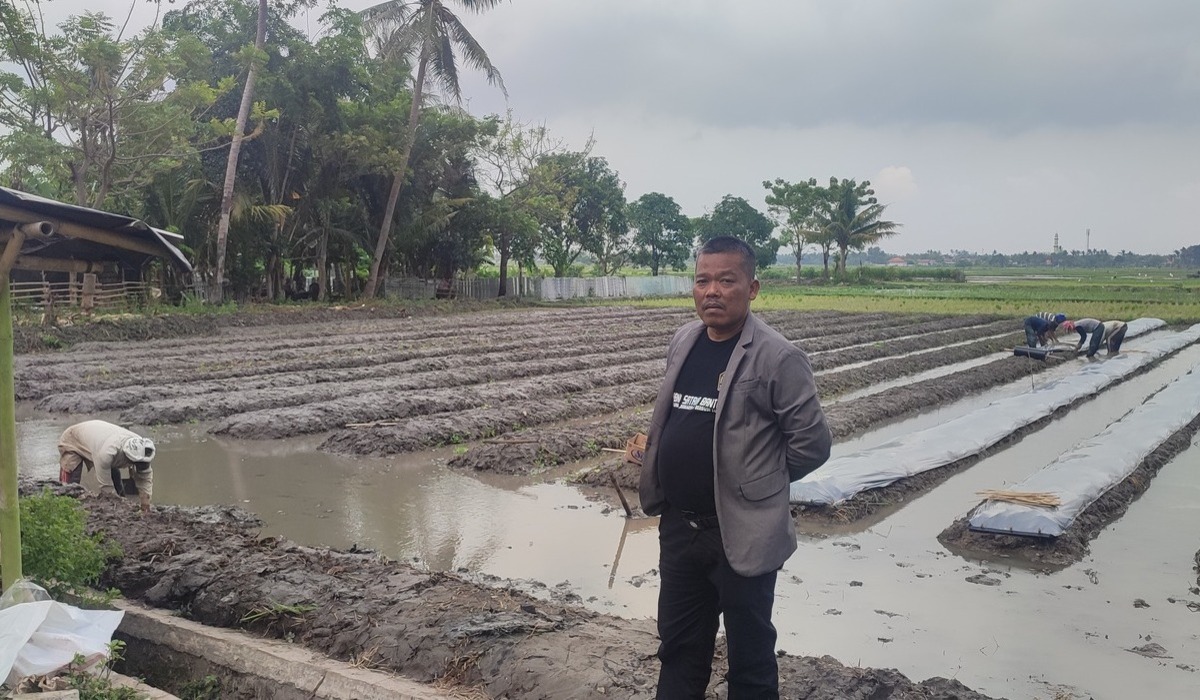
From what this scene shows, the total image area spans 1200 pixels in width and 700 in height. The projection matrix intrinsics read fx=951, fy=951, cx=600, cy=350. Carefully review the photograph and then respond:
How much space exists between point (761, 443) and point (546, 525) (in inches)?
177

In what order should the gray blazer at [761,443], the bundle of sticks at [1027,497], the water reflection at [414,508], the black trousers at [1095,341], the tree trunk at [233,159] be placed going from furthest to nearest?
1. the tree trunk at [233,159]
2. the black trousers at [1095,341]
3. the bundle of sticks at [1027,497]
4. the water reflection at [414,508]
5. the gray blazer at [761,443]

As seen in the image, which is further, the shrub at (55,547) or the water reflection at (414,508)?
the water reflection at (414,508)

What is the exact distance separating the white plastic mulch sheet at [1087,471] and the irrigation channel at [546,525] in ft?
0.98

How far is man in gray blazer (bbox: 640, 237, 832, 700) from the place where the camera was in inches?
111

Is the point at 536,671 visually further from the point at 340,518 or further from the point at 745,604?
the point at 340,518

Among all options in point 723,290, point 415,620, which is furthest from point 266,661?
point 723,290

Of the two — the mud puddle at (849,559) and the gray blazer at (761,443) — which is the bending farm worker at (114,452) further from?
the gray blazer at (761,443)

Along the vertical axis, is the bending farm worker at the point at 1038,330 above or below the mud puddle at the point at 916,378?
above

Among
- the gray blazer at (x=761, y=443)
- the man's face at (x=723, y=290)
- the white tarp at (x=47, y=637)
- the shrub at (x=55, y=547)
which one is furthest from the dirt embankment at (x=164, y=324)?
the gray blazer at (x=761, y=443)

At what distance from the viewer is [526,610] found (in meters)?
4.39

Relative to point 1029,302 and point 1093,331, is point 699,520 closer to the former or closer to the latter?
point 1093,331

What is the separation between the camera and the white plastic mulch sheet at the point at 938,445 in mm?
7508

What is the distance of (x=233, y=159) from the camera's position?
24.3 metres

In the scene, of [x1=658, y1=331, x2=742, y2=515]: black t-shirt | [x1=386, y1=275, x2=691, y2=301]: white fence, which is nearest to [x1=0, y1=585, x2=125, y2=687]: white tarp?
[x1=658, y1=331, x2=742, y2=515]: black t-shirt
